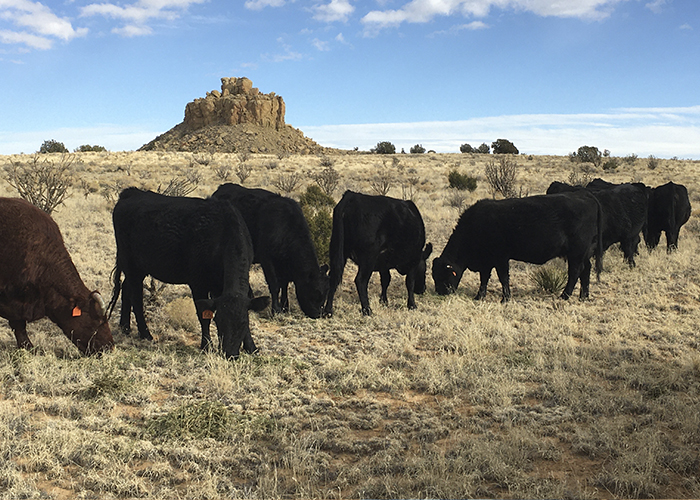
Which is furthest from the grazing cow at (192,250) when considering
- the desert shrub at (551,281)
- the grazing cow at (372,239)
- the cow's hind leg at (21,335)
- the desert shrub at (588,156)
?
the desert shrub at (588,156)

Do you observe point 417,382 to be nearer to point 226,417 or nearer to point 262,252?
point 226,417

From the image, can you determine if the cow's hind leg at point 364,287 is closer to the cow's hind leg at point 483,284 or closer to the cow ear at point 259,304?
the cow's hind leg at point 483,284

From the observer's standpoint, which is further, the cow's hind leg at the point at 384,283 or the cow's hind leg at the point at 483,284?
the cow's hind leg at the point at 483,284

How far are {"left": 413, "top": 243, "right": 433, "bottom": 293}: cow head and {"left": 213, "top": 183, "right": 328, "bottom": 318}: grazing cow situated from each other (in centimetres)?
222

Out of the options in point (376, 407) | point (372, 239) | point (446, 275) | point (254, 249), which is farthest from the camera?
point (446, 275)

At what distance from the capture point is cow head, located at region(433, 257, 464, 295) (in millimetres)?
10531

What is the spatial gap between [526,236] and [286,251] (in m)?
4.43

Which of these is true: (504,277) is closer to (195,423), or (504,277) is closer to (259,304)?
(259,304)

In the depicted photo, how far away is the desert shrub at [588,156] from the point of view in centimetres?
4386

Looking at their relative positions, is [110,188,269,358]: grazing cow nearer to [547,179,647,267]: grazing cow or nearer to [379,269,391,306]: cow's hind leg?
[379,269,391,306]: cow's hind leg

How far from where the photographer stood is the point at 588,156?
152ft

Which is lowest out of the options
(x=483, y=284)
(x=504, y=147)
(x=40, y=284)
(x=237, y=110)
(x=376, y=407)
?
(x=376, y=407)

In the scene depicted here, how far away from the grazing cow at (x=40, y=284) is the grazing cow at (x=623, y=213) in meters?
10.6

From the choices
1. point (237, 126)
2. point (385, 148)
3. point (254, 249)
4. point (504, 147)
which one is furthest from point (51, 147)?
point (254, 249)
